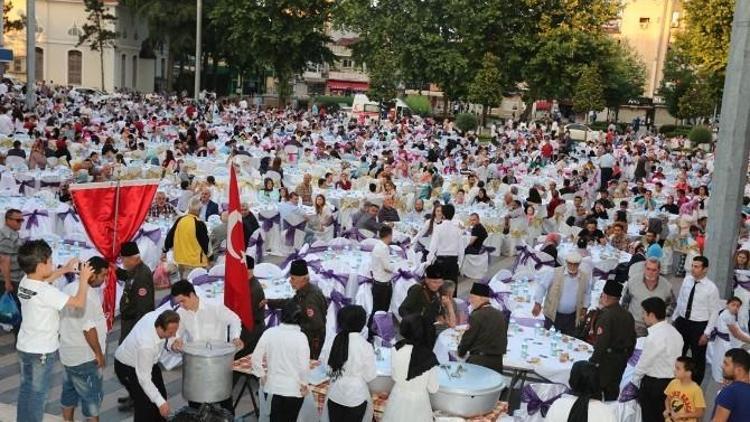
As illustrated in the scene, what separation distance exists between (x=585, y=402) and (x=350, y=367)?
5.63 feet

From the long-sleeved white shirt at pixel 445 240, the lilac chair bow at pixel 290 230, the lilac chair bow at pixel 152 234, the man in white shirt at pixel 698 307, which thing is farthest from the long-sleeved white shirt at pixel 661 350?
the lilac chair bow at pixel 290 230

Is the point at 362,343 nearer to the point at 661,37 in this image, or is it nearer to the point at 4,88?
the point at 4,88

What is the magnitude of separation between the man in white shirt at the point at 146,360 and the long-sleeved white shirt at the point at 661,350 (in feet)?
12.7

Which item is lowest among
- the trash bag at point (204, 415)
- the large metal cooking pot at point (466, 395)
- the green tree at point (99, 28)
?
the trash bag at point (204, 415)

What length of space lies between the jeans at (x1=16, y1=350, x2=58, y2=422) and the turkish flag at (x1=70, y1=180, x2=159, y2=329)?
122 cm

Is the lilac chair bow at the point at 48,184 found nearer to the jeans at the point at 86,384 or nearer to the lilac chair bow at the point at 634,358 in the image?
the jeans at the point at 86,384

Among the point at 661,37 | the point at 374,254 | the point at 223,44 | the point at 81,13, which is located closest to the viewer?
the point at 374,254

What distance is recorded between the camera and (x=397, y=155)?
24.7 meters

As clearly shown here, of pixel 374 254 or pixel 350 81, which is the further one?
pixel 350 81

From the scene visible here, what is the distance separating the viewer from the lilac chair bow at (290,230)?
1440 cm

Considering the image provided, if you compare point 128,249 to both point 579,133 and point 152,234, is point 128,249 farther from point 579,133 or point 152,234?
point 579,133

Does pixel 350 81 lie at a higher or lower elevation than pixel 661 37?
lower

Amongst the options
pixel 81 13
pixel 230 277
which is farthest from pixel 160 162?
pixel 81 13

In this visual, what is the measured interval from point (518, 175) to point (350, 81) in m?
67.4
